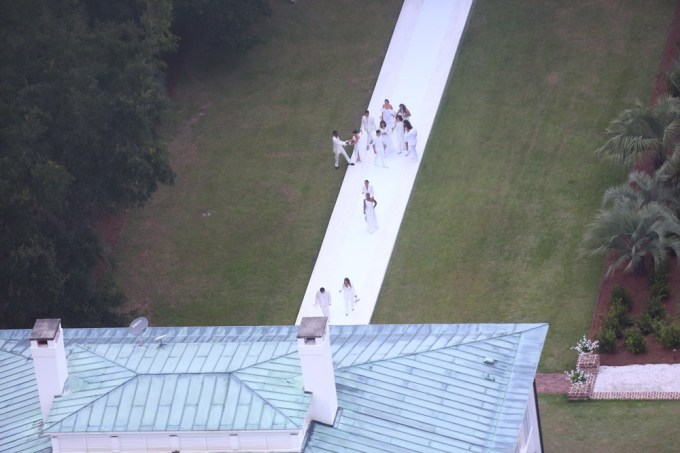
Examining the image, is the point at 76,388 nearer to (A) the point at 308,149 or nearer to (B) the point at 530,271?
(B) the point at 530,271

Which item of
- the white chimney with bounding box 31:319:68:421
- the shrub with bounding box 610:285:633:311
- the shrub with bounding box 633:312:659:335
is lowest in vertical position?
the white chimney with bounding box 31:319:68:421

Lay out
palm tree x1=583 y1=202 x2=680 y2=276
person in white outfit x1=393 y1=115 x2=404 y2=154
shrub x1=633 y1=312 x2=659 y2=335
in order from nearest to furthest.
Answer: shrub x1=633 y1=312 x2=659 y2=335 → palm tree x1=583 y1=202 x2=680 y2=276 → person in white outfit x1=393 y1=115 x2=404 y2=154

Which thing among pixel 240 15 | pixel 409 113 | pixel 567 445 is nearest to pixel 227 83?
pixel 240 15

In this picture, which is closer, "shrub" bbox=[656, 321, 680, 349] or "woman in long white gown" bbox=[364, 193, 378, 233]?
"shrub" bbox=[656, 321, 680, 349]

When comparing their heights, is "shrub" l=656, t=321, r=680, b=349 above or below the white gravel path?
above

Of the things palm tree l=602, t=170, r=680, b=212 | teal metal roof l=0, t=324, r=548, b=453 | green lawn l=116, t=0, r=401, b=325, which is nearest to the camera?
teal metal roof l=0, t=324, r=548, b=453

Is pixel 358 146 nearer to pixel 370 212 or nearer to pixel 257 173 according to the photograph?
pixel 257 173

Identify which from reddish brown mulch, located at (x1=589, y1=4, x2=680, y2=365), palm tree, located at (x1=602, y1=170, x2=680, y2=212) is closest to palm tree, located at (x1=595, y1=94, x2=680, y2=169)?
palm tree, located at (x1=602, y1=170, x2=680, y2=212)

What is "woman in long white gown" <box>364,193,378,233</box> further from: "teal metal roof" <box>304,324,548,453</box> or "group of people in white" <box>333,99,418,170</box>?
"teal metal roof" <box>304,324,548,453</box>

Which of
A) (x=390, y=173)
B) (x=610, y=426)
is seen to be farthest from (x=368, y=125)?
(x=610, y=426)
